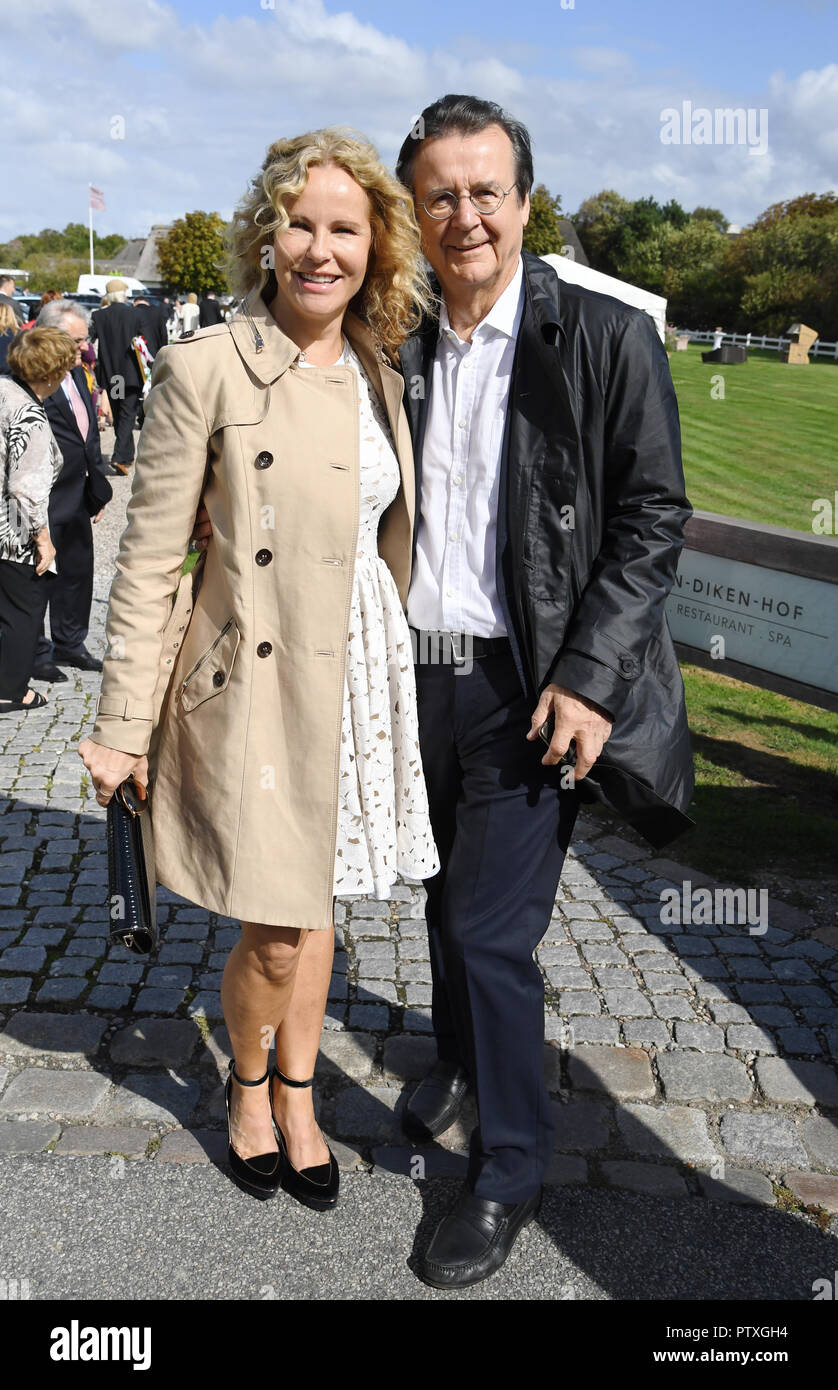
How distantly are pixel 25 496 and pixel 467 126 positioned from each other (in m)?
4.54

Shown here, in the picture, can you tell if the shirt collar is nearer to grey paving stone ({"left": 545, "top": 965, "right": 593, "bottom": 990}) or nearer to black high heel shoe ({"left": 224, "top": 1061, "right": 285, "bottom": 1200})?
black high heel shoe ({"left": 224, "top": 1061, "right": 285, "bottom": 1200})

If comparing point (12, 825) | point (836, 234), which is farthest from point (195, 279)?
point (12, 825)

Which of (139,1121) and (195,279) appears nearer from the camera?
(139,1121)

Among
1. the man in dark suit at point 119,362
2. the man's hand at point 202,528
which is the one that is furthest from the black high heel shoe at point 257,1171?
the man in dark suit at point 119,362

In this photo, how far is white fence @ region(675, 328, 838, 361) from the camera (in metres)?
49.9

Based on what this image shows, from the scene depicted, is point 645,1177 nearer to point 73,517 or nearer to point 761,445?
point 73,517

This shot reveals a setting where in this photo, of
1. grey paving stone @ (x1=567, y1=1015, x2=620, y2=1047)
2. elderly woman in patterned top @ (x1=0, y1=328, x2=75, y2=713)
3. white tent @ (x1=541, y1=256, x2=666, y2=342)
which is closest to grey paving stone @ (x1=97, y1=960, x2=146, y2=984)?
grey paving stone @ (x1=567, y1=1015, x2=620, y2=1047)

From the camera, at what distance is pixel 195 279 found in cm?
4778

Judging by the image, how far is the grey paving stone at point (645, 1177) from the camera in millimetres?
3053

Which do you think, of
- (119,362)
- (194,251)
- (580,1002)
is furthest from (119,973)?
(194,251)

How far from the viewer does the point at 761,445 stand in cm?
1967

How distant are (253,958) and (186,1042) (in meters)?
0.96

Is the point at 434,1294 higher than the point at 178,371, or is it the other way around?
the point at 178,371
